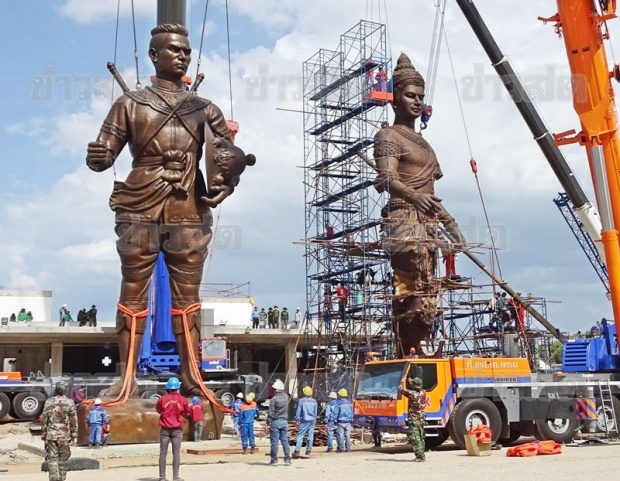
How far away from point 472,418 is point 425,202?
521cm

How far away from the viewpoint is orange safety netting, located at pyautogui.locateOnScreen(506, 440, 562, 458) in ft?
41.2

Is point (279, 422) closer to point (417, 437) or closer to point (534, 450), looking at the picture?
point (417, 437)

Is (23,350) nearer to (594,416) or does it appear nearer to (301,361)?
(301,361)

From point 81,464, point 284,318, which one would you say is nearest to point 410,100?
point 81,464

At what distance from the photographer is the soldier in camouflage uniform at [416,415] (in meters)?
11.9

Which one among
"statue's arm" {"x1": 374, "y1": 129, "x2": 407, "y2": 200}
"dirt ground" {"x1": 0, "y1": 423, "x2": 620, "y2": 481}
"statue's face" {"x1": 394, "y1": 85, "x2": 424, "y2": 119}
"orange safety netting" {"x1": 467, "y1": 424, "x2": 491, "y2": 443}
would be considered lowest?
"dirt ground" {"x1": 0, "y1": 423, "x2": 620, "y2": 481}

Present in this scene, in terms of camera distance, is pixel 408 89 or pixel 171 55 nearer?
pixel 171 55

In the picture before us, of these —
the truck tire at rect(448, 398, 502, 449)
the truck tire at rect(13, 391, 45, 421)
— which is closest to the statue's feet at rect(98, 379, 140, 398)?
the truck tire at rect(448, 398, 502, 449)

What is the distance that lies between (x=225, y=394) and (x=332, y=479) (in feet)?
46.3

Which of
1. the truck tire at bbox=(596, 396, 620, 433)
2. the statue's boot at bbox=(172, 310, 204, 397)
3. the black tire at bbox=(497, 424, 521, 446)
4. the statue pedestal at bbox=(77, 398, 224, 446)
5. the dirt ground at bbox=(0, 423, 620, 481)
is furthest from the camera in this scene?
the truck tire at bbox=(596, 396, 620, 433)

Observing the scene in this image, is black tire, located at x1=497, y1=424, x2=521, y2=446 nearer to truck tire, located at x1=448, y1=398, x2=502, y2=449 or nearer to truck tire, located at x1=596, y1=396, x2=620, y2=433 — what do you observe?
truck tire, located at x1=448, y1=398, x2=502, y2=449

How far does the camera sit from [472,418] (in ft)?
45.4

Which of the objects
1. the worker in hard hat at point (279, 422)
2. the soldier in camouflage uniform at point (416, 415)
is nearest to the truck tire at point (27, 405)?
the worker in hard hat at point (279, 422)

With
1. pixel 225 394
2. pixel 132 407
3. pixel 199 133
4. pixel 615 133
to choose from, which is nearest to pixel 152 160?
pixel 199 133
